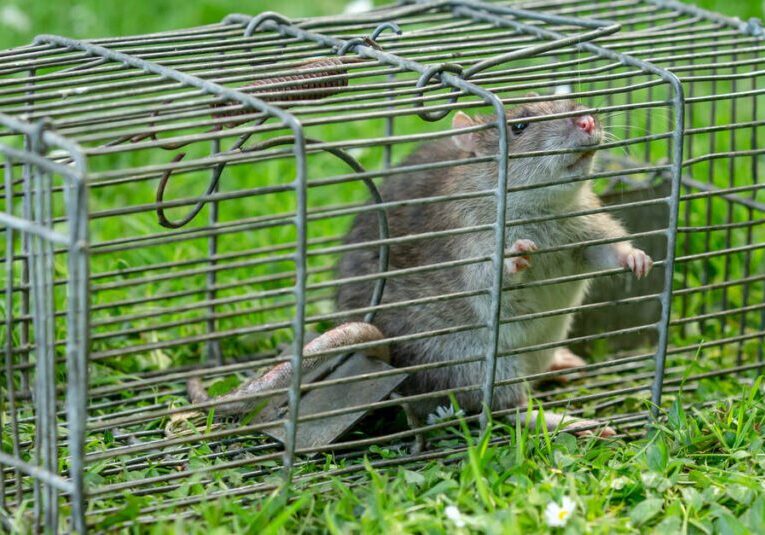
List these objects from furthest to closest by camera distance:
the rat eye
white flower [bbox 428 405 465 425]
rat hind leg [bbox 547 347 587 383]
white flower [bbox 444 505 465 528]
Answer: rat hind leg [bbox 547 347 587 383] → the rat eye → white flower [bbox 428 405 465 425] → white flower [bbox 444 505 465 528]

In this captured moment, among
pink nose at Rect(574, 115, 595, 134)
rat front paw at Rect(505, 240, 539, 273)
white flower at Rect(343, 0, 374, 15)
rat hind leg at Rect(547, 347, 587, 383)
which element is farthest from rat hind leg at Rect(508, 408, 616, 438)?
white flower at Rect(343, 0, 374, 15)

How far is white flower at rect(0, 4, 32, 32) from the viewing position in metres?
9.18

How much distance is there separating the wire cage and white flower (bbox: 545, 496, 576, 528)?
0.72 m

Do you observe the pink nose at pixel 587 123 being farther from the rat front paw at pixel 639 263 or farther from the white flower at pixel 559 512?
the white flower at pixel 559 512

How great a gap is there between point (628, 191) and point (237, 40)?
2.08 metres

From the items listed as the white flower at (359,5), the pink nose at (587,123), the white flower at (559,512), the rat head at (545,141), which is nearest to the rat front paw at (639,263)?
the rat head at (545,141)

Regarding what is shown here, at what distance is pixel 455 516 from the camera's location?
3.82 m

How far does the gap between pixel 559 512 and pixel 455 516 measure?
0.32 metres

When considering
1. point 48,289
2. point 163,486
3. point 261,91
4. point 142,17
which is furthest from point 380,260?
point 142,17

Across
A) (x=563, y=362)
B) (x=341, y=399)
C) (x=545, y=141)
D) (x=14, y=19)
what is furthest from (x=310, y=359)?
(x=14, y=19)

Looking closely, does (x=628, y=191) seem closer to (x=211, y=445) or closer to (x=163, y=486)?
(x=211, y=445)

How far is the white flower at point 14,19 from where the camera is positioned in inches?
361

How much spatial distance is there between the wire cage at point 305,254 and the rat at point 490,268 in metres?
0.03

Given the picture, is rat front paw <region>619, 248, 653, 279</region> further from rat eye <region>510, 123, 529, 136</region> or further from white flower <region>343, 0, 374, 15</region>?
white flower <region>343, 0, 374, 15</region>
